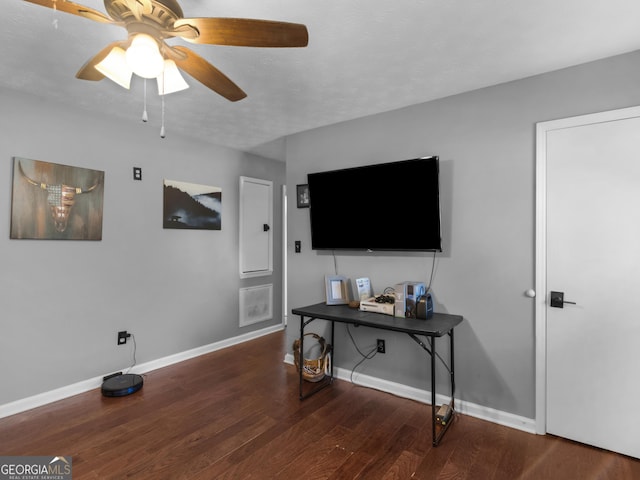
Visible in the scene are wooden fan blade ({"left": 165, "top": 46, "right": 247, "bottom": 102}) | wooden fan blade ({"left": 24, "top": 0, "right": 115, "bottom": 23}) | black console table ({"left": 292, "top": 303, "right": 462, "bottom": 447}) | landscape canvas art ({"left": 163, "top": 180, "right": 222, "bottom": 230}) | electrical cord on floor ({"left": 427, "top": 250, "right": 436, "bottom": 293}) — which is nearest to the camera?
wooden fan blade ({"left": 24, "top": 0, "right": 115, "bottom": 23})

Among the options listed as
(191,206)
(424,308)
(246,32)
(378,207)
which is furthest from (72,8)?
(191,206)

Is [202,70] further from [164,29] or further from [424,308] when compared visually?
[424,308]

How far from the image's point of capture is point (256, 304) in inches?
187

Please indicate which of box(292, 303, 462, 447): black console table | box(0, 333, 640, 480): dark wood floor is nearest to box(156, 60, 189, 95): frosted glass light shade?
box(292, 303, 462, 447): black console table

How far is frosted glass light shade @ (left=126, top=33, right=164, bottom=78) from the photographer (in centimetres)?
142

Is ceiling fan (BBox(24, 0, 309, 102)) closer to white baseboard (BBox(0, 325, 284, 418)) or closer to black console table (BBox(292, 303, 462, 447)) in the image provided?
black console table (BBox(292, 303, 462, 447))

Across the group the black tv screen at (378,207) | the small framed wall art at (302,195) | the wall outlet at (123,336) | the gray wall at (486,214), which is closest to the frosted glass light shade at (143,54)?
the black tv screen at (378,207)

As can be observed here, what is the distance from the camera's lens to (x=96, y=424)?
255cm

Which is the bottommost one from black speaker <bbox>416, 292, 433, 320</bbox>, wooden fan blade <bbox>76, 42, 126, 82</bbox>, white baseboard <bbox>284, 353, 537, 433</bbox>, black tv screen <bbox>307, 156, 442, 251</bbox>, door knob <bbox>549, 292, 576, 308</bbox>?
white baseboard <bbox>284, 353, 537, 433</bbox>

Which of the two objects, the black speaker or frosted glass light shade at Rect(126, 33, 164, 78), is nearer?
frosted glass light shade at Rect(126, 33, 164, 78)

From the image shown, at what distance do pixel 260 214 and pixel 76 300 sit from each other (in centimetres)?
232

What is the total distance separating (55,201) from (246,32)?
246 centimetres

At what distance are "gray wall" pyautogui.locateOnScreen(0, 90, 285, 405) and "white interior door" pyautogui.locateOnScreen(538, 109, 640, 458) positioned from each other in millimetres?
3330

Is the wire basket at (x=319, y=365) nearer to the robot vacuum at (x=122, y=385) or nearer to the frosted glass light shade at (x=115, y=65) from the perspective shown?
the robot vacuum at (x=122, y=385)
